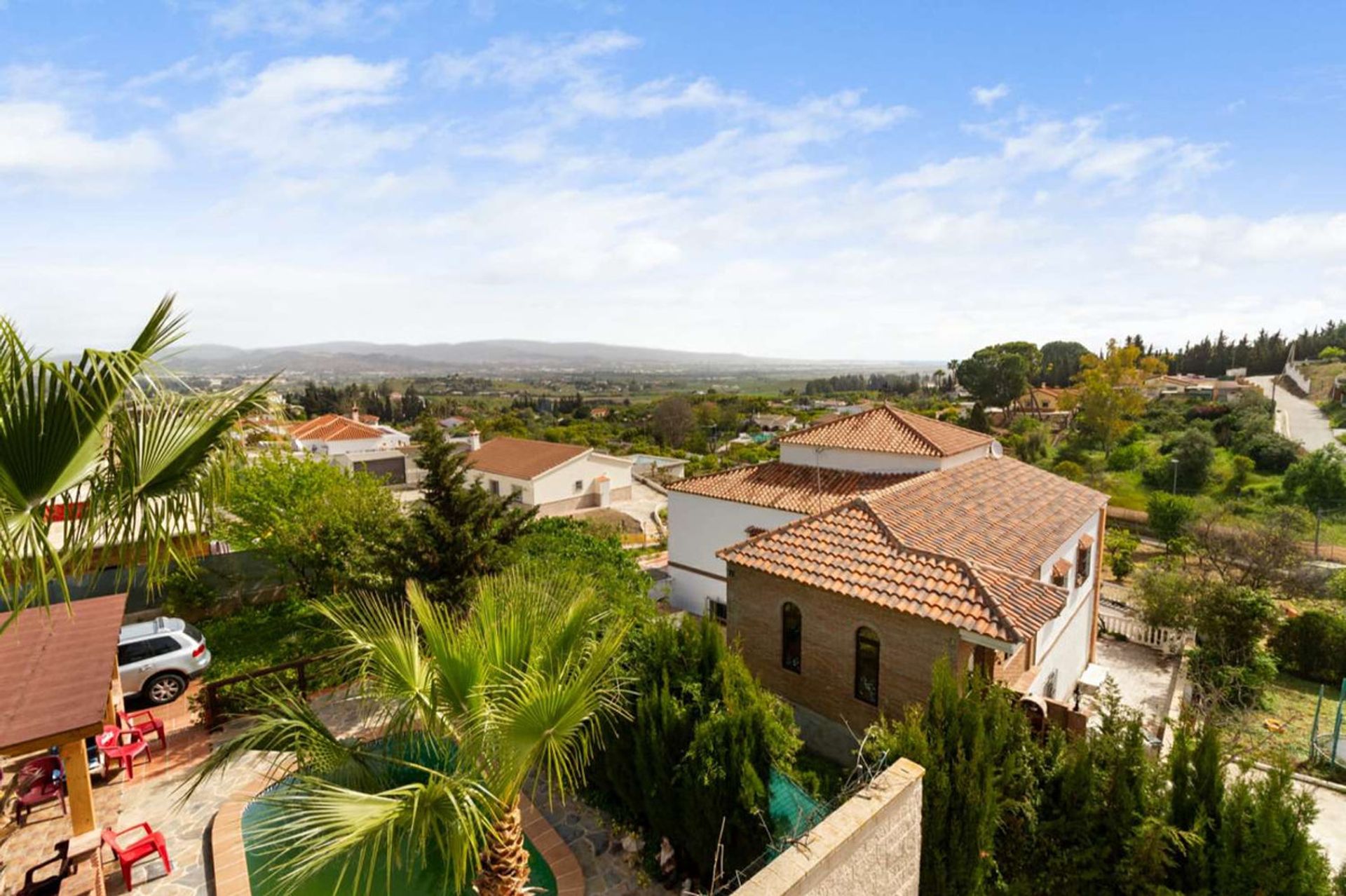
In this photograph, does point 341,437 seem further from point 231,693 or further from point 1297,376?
point 1297,376

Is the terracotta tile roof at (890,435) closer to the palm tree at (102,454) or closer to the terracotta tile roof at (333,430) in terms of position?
the palm tree at (102,454)

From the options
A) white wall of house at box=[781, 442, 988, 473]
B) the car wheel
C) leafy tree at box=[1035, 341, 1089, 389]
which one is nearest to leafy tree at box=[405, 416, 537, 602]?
the car wheel

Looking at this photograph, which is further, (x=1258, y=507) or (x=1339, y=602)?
(x=1258, y=507)

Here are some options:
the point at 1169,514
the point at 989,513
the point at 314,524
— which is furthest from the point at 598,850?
the point at 1169,514

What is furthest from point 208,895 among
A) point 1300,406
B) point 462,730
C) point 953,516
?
point 1300,406

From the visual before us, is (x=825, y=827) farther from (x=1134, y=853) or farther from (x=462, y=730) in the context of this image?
(x=1134, y=853)
